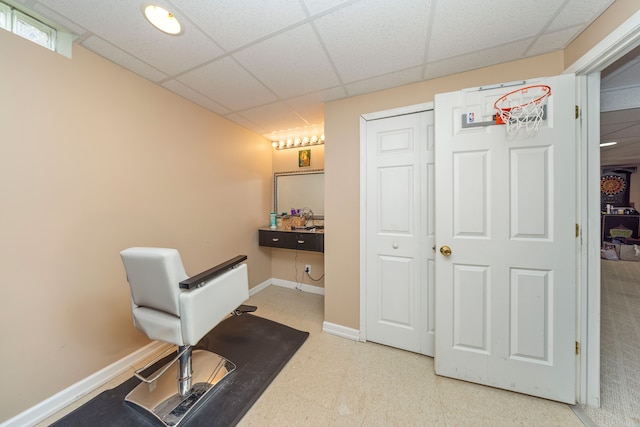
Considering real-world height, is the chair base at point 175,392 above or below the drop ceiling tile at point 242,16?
below

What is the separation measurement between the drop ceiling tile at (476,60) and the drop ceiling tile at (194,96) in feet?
6.68

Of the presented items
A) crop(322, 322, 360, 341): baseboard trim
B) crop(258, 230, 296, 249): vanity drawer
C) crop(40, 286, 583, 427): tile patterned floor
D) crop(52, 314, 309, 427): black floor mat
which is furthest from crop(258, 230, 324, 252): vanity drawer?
crop(40, 286, 583, 427): tile patterned floor

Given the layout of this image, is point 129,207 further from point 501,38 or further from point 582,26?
point 582,26

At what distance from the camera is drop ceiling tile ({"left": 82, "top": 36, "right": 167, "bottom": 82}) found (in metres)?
1.42

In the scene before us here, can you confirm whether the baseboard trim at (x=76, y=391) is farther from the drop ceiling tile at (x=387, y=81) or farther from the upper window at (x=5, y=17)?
the drop ceiling tile at (x=387, y=81)

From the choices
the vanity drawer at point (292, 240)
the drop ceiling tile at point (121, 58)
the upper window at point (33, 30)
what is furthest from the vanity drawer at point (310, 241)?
the upper window at point (33, 30)

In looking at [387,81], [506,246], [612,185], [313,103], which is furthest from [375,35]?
[612,185]

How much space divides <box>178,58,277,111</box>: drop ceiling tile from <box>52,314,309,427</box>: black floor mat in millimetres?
2329

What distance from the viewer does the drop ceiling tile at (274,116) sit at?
229 cm

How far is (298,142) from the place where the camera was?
3.19 meters

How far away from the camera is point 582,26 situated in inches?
49.5

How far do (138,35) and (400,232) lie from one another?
2340 millimetres

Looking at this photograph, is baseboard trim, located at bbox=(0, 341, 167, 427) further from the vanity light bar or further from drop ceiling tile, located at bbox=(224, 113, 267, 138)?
the vanity light bar

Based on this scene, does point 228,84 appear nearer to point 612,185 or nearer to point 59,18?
point 59,18
